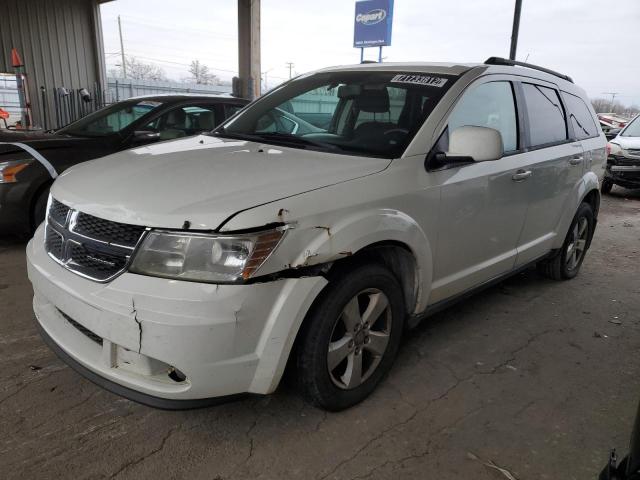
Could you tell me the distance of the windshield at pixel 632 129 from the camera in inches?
417

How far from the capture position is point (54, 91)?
13.1m

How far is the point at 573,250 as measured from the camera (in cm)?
462

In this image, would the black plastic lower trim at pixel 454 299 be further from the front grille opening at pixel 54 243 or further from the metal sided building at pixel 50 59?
the metal sided building at pixel 50 59

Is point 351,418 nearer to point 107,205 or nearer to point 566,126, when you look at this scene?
point 107,205

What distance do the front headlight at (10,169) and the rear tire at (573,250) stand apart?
4.73 metres

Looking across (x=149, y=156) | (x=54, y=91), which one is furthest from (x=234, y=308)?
(x=54, y=91)

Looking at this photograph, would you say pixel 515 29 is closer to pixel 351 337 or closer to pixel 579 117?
pixel 579 117

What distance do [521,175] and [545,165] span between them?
43 centimetres

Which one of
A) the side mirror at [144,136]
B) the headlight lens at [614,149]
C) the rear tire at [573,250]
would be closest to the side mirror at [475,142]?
the rear tire at [573,250]

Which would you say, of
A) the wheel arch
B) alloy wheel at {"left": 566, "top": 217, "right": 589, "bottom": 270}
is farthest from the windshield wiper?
alloy wheel at {"left": 566, "top": 217, "right": 589, "bottom": 270}

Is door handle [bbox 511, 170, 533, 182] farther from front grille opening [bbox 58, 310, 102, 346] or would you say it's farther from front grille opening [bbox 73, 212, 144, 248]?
front grille opening [bbox 58, 310, 102, 346]

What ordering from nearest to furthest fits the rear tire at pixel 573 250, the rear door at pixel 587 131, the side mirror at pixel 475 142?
the side mirror at pixel 475 142 < the rear door at pixel 587 131 < the rear tire at pixel 573 250

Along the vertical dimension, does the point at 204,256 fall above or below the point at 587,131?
below

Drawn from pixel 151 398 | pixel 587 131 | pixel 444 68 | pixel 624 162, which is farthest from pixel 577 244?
pixel 624 162
